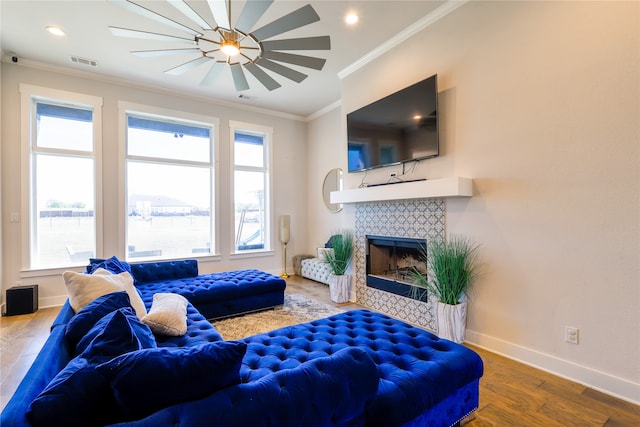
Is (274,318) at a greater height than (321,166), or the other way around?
(321,166)

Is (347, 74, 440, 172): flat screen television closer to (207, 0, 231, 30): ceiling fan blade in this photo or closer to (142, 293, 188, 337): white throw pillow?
(207, 0, 231, 30): ceiling fan blade

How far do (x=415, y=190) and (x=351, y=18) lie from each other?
1966 mm

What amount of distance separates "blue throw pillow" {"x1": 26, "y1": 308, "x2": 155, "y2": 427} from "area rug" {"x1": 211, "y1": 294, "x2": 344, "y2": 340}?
204 centimetres

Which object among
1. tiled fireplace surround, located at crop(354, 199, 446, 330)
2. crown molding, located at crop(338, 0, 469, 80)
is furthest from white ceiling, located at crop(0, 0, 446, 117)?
tiled fireplace surround, located at crop(354, 199, 446, 330)

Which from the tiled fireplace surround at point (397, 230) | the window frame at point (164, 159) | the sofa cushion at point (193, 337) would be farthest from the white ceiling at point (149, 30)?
the sofa cushion at point (193, 337)

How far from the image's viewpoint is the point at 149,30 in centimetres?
330

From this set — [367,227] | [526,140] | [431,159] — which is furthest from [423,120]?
[367,227]

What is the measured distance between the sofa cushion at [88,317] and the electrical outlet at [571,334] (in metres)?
3.10

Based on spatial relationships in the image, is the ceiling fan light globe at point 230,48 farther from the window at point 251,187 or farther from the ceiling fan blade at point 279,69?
the window at point 251,187

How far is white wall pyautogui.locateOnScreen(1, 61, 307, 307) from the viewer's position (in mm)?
3910

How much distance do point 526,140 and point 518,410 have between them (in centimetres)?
205

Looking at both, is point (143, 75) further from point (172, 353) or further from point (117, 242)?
point (172, 353)

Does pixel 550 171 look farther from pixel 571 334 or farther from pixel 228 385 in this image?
pixel 228 385

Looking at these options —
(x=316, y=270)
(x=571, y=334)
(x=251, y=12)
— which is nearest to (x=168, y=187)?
(x=316, y=270)
